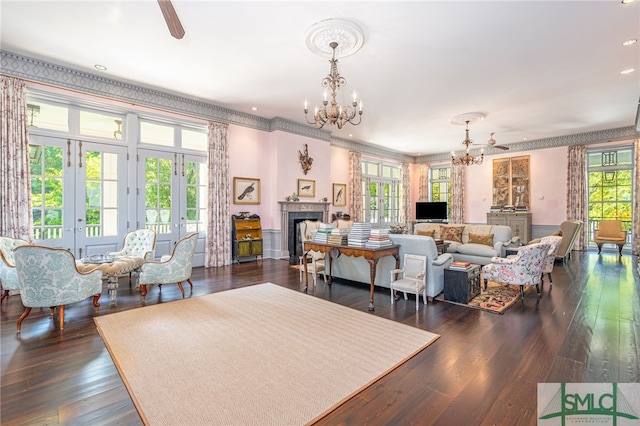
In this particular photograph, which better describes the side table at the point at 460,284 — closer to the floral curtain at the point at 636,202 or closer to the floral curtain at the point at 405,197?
the floral curtain at the point at 636,202

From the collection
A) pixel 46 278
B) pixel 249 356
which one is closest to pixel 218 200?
pixel 46 278

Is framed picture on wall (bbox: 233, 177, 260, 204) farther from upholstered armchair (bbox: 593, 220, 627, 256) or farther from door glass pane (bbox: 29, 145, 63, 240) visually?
upholstered armchair (bbox: 593, 220, 627, 256)

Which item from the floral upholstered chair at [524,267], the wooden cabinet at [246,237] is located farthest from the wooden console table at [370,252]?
the wooden cabinet at [246,237]

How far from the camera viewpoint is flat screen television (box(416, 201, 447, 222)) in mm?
11836

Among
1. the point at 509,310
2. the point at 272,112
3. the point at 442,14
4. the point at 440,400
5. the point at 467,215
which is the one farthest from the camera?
the point at 467,215

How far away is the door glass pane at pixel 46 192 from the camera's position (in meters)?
4.97

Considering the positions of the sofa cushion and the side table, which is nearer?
the side table

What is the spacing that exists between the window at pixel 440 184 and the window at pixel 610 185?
4359 mm

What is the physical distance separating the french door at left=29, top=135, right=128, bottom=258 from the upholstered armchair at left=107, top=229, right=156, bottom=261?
568 mm

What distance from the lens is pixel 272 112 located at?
739cm

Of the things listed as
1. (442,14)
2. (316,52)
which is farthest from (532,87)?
(316,52)

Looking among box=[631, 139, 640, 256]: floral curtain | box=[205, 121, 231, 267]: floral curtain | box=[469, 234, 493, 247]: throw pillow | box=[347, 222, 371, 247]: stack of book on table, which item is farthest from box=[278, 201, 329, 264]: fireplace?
box=[631, 139, 640, 256]: floral curtain

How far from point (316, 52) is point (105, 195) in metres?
4.69

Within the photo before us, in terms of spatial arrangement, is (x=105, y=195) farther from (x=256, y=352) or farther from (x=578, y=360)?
(x=578, y=360)
